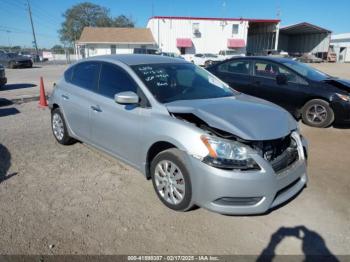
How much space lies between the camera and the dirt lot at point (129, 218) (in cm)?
270

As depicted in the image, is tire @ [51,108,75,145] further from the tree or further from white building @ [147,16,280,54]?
the tree

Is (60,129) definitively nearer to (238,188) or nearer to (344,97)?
(238,188)

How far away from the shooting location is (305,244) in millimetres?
2732

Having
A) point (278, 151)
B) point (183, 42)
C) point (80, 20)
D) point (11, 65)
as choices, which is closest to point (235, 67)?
point (278, 151)

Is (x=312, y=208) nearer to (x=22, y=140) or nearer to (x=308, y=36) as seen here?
(x=22, y=140)

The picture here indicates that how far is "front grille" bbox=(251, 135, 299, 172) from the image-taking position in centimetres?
289

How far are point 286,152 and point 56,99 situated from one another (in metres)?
3.86

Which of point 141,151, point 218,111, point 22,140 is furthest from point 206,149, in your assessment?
point 22,140

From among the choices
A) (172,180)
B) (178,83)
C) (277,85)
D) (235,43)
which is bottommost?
(172,180)

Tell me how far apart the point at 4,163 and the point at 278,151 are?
4.03m

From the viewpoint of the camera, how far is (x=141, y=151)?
11.3 feet

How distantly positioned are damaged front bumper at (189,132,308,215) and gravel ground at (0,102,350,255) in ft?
0.93

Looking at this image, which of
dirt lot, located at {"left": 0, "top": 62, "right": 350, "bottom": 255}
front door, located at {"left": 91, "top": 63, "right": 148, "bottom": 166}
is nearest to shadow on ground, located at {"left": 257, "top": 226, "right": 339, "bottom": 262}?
dirt lot, located at {"left": 0, "top": 62, "right": 350, "bottom": 255}

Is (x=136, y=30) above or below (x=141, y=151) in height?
above
